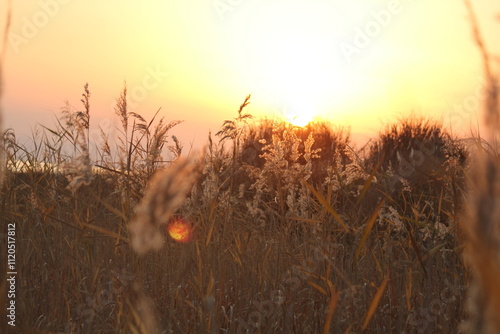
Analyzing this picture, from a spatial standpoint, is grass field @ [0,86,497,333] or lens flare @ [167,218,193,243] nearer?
grass field @ [0,86,497,333]

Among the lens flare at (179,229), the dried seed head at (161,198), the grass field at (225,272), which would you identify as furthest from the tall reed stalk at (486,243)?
the lens flare at (179,229)

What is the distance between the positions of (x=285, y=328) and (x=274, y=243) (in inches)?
53.6

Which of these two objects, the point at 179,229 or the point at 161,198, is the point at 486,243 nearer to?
the point at 161,198

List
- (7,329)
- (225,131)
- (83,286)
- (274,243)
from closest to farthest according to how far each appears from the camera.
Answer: (7,329), (83,286), (225,131), (274,243)

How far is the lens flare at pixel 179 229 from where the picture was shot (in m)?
3.29

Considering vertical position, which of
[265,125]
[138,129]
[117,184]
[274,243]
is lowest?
Result: [274,243]

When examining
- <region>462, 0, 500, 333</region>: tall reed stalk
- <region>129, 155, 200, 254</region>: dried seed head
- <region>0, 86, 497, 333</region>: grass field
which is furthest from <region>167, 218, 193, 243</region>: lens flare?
<region>462, 0, 500, 333</region>: tall reed stalk

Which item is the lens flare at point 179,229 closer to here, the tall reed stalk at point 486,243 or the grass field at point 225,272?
the grass field at point 225,272

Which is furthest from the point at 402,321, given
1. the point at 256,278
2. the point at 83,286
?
the point at 83,286

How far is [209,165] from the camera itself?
126 inches

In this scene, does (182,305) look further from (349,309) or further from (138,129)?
(138,129)

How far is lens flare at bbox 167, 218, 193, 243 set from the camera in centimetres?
329

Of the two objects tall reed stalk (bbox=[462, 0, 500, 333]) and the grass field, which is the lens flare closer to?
the grass field

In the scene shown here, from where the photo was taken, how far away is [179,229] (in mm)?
3555
